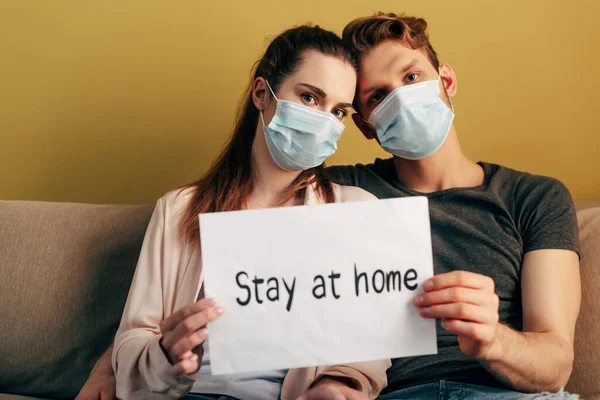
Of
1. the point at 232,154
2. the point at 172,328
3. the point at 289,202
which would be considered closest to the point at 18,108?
the point at 232,154

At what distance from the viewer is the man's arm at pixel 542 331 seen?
1131 millimetres

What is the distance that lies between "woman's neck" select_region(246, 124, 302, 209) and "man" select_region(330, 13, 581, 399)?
197mm

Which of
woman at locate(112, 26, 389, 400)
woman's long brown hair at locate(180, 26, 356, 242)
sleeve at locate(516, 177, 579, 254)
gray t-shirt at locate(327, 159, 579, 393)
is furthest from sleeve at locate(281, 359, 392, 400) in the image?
sleeve at locate(516, 177, 579, 254)

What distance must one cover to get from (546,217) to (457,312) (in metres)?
0.55

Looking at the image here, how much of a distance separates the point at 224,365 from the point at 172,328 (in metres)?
0.11

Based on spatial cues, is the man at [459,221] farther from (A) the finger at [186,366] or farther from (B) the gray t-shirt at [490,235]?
(A) the finger at [186,366]

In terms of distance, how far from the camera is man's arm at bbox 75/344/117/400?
125 centimetres

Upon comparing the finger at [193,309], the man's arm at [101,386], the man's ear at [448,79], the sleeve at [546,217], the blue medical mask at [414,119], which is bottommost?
the man's arm at [101,386]

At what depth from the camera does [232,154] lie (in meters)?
1.49

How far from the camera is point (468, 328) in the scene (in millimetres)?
994

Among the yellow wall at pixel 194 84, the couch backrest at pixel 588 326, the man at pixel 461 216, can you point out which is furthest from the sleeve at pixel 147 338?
the couch backrest at pixel 588 326

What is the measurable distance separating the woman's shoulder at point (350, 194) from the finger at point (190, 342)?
1.83 feet

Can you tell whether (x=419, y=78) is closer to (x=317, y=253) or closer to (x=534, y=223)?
(x=534, y=223)

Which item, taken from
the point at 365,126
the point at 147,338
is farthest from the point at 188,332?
the point at 365,126
